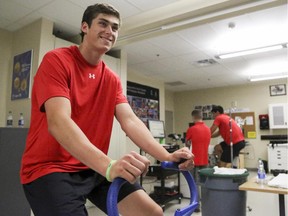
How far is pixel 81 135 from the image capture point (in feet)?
2.79

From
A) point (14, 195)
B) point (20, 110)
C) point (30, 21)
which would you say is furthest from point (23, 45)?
point (14, 195)

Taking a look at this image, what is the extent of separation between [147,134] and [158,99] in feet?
20.9

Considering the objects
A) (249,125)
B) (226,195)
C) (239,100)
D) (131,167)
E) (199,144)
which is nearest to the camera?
(131,167)

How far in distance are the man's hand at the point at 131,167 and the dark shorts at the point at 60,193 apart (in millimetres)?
302

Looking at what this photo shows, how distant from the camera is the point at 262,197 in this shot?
15.4 feet

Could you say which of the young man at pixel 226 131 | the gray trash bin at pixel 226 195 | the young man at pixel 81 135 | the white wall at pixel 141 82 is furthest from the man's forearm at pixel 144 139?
the white wall at pixel 141 82

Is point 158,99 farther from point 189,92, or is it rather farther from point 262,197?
point 262,197

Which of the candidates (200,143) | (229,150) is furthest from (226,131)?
(200,143)

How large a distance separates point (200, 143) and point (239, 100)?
5.11 m

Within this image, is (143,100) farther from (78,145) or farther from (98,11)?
(78,145)

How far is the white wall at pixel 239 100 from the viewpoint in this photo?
320 inches

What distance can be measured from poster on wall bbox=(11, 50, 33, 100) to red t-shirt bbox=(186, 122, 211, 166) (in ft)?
9.37

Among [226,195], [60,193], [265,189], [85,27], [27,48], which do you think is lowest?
[226,195]

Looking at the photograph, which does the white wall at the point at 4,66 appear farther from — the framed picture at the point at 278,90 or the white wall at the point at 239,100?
the framed picture at the point at 278,90
